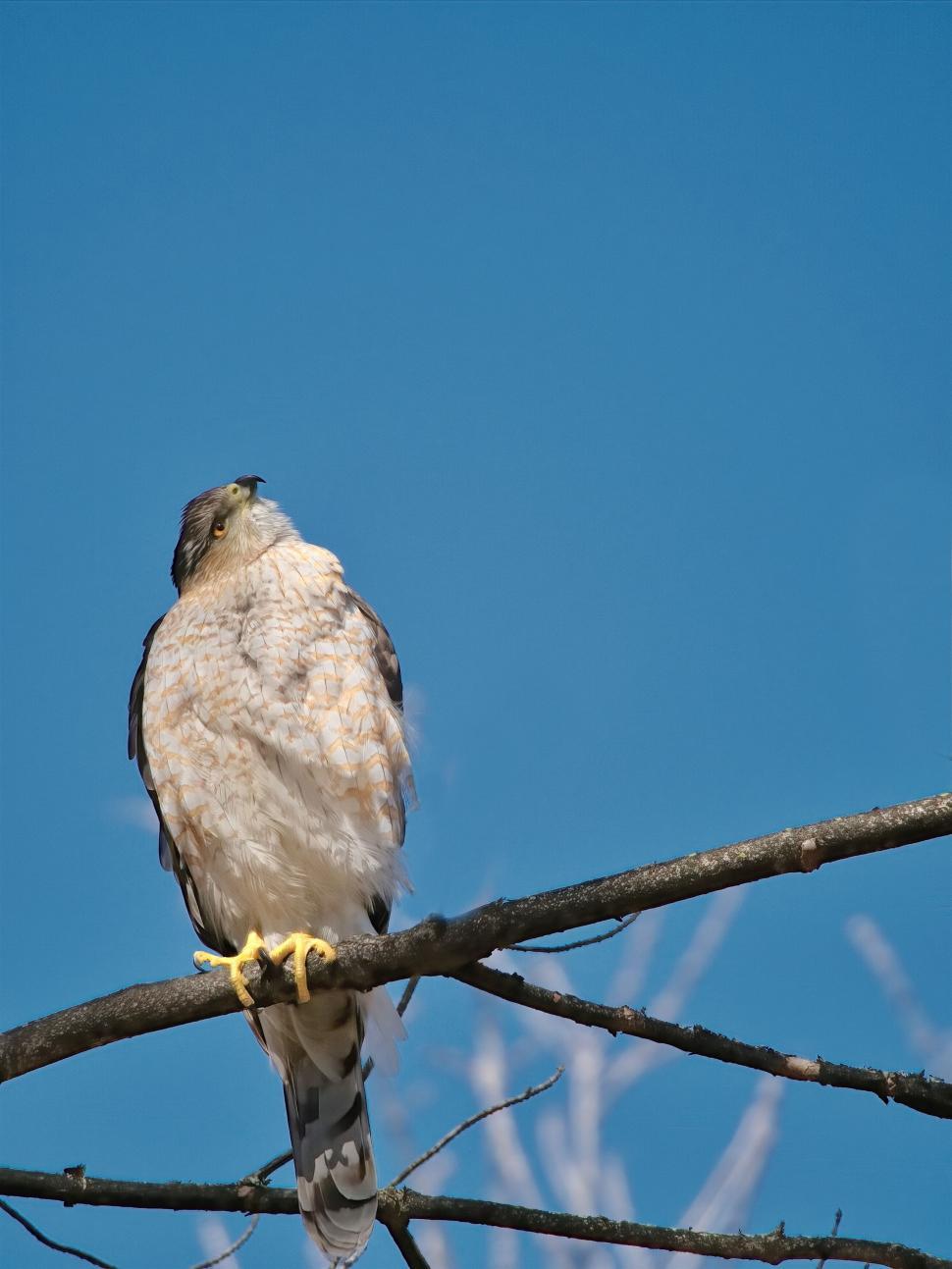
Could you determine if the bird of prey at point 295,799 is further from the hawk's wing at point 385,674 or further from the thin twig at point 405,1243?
the thin twig at point 405,1243

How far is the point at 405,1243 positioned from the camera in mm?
3541

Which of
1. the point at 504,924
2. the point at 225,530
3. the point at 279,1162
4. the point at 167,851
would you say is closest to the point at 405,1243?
the point at 279,1162

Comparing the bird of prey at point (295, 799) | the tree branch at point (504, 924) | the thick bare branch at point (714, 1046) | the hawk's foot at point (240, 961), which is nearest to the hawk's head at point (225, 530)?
the bird of prey at point (295, 799)

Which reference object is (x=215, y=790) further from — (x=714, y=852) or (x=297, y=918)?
(x=714, y=852)

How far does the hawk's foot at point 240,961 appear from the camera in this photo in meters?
3.23

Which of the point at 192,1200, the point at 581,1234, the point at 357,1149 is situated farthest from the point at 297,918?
the point at 581,1234

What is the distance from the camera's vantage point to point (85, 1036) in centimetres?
304

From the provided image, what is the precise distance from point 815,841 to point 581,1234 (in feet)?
4.24

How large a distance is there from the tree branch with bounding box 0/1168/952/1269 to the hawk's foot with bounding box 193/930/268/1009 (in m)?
0.50

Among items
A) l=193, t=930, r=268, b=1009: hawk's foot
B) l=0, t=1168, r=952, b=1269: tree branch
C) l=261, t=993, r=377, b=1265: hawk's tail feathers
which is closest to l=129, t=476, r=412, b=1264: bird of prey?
l=261, t=993, r=377, b=1265: hawk's tail feathers

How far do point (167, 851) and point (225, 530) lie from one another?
4.27 ft

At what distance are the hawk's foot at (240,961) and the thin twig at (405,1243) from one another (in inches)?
29.4

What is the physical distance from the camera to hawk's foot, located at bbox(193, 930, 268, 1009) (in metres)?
3.23

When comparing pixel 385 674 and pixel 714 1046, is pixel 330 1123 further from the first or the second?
pixel 714 1046
